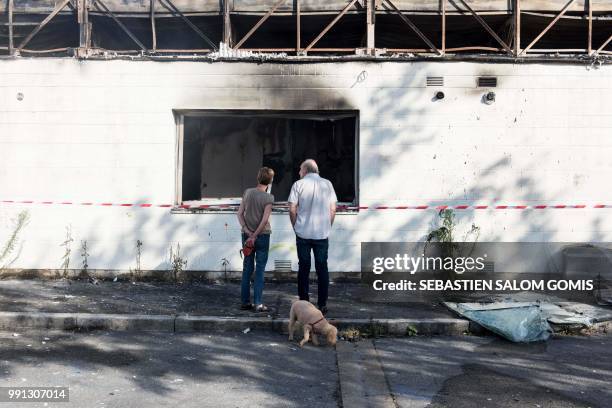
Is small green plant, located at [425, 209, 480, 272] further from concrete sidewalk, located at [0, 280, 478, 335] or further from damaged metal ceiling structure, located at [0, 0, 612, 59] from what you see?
damaged metal ceiling structure, located at [0, 0, 612, 59]

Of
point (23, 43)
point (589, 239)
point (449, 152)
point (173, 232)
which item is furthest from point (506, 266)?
point (23, 43)

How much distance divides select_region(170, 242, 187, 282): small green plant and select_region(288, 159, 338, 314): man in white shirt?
2.96m

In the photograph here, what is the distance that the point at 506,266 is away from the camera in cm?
1008

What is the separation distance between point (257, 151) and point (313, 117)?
1.07 meters

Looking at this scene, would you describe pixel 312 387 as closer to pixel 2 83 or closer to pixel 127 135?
pixel 127 135

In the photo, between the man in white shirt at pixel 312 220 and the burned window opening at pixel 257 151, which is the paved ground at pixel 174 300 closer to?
the man in white shirt at pixel 312 220

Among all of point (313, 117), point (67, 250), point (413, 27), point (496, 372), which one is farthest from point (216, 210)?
point (496, 372)

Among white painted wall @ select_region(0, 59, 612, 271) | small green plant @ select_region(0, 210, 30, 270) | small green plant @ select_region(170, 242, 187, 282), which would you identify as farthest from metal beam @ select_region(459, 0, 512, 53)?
small green plant @ select_region(0, 210, 30, 270)

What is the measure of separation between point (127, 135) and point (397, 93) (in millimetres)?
4245

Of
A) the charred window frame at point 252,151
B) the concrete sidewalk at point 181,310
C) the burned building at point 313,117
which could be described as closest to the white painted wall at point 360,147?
the burned building at point 313,117

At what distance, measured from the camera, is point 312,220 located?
7.60 metres

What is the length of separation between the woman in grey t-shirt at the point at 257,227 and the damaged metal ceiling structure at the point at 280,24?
305 cm

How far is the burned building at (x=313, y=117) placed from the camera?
9.94m

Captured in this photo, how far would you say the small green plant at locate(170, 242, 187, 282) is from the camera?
32.8ft
